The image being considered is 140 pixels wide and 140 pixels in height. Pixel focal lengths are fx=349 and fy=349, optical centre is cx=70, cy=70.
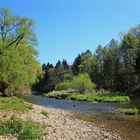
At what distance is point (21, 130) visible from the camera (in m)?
17.9

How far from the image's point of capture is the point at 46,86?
142500 millimetres

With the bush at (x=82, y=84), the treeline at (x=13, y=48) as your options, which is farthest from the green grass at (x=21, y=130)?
the bush at (x=82, y=84)

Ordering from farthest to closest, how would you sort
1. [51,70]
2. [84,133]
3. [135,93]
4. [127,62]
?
[51,70] < [127,62] < [135,93] < [84,133]

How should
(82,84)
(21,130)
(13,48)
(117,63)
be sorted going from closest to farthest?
(21,130), (13,48), (82,84), (117,63)

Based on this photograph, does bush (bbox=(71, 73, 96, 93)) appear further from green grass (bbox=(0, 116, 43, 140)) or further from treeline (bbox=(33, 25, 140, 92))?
green grass (bbox=(0, 116, 43, 140))

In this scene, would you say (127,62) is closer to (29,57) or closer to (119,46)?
(119,46)

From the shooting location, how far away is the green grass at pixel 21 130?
17.1m

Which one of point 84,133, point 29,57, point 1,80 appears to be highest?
point 29,57

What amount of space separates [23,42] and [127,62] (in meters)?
50.0

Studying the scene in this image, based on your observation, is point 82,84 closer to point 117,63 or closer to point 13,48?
point 117,63

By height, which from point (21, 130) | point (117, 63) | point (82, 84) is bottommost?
point (21, 130)

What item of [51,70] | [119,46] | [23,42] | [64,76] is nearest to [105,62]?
[119,46]

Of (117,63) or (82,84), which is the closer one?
(82,84)

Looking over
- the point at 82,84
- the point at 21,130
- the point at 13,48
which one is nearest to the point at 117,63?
the point at 82,84
